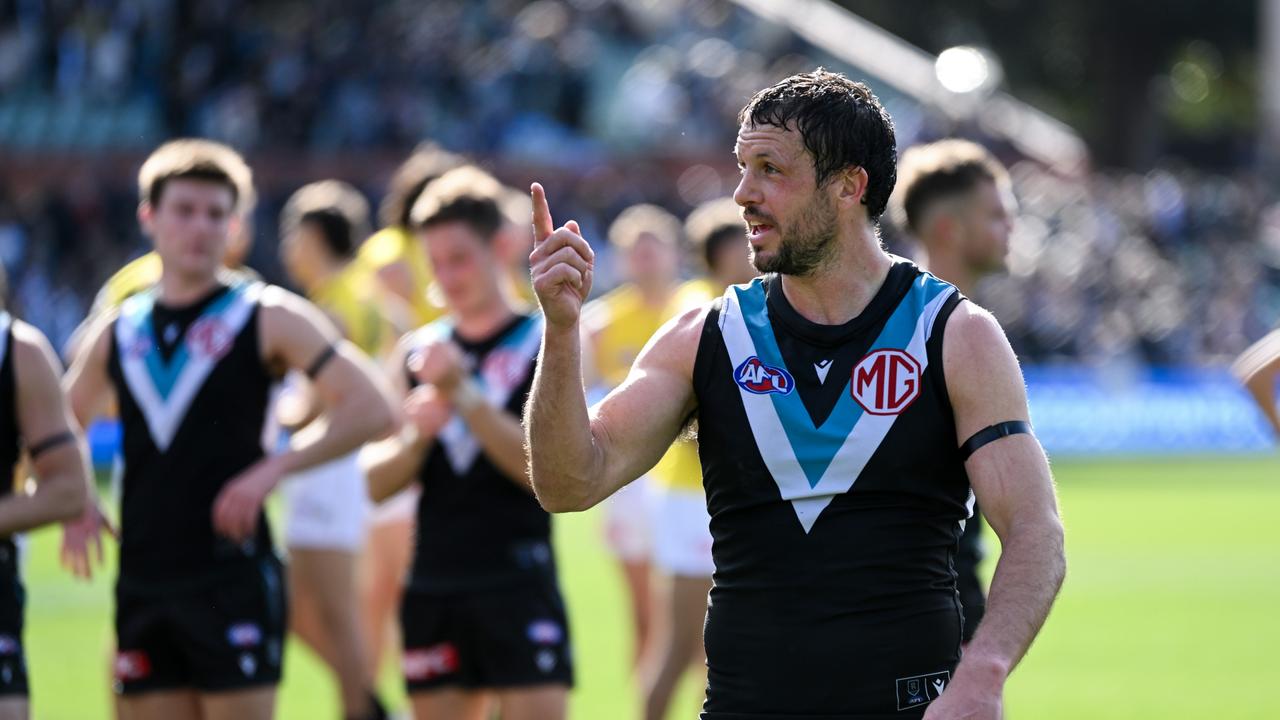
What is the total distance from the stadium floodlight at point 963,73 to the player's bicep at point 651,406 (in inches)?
1369

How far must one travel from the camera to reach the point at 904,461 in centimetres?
436

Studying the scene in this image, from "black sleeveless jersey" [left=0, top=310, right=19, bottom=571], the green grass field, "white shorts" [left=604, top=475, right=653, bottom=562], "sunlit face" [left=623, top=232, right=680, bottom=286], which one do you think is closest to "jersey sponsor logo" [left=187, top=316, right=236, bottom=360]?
"black sleeveless jersey" [left=0, top=310, right=19, bottom=571]

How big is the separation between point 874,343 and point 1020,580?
661 millimetres

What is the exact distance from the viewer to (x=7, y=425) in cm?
593

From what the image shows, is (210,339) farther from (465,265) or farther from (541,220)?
(541,220)

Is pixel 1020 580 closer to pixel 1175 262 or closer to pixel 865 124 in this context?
pixel 865 124

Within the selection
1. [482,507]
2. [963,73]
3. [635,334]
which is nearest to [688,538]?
[482,507]

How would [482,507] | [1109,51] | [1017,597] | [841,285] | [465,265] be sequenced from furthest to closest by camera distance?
1. [1109,51]
2. [465,265]
3. [482,507]
4. [841,285]
5. [1017,597]

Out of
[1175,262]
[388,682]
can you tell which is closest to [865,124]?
[388,682]

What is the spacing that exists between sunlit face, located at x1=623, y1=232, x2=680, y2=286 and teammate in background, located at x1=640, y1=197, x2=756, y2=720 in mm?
1938

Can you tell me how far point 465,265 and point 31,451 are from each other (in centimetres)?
196

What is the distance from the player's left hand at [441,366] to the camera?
22.0 ft

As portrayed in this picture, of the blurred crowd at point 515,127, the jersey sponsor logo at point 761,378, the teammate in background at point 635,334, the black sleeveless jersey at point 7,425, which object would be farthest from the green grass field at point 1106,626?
the blurred crowd at point 515,127

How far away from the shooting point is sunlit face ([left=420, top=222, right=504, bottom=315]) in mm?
7266
